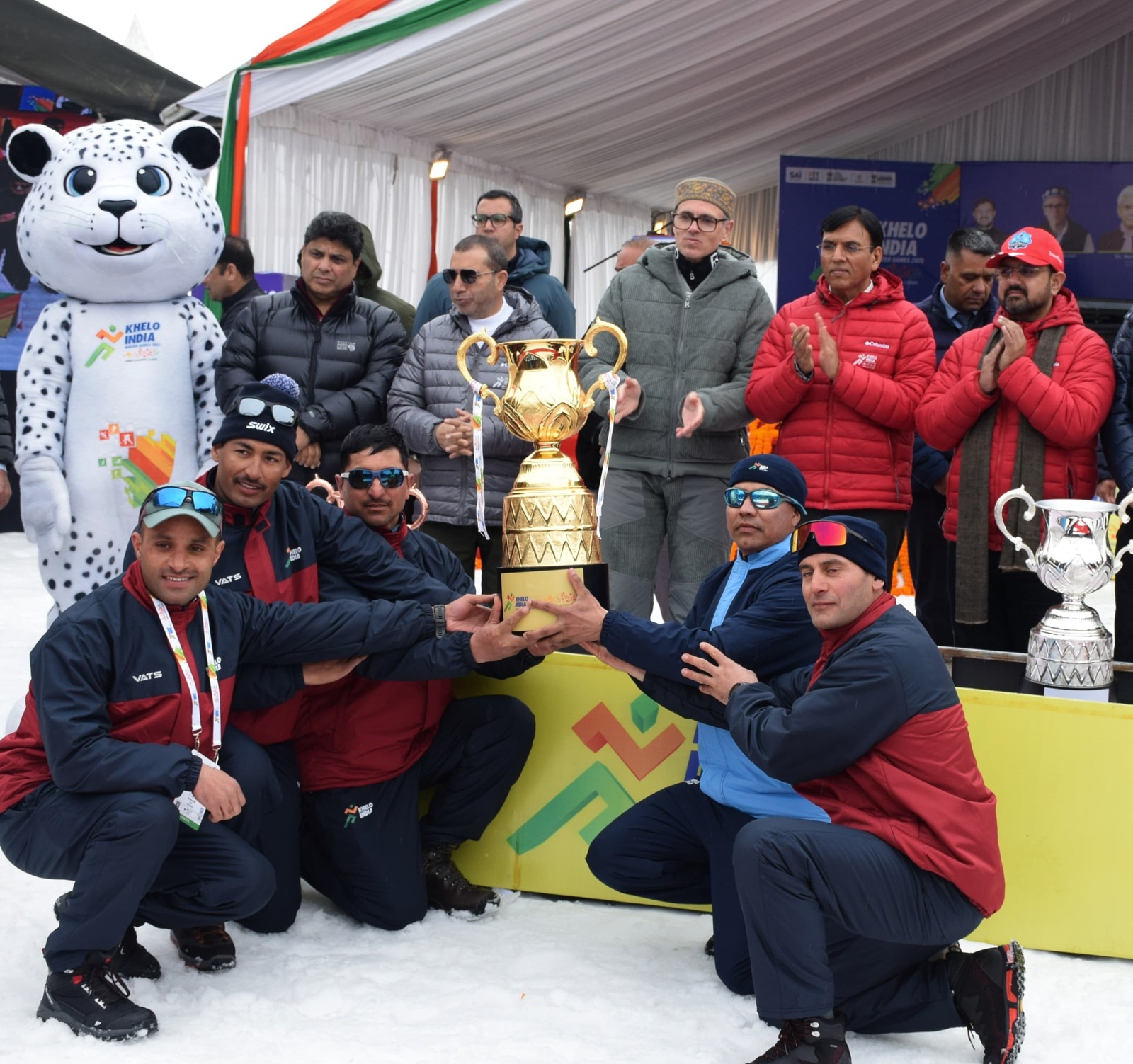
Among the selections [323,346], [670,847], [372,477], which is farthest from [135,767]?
[323,346]

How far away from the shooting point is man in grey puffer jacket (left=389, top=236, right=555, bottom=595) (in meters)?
4.55

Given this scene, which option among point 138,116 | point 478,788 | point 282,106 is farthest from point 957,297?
point 138,116

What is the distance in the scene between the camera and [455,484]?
4.62m

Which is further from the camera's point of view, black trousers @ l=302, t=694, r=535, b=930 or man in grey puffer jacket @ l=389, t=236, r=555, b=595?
man in grey puffer jacket @ l=389, t=236, r=555, b=595

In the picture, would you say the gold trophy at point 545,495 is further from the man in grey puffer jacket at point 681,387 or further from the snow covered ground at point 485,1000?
the man in grey puffer jacket at point 681,387

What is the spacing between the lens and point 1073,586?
3.60 meters

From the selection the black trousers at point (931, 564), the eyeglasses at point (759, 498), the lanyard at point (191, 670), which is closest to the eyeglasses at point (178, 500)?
the lanyard at point (191, 670)

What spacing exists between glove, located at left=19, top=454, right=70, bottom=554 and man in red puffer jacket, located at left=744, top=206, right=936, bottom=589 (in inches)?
85.1

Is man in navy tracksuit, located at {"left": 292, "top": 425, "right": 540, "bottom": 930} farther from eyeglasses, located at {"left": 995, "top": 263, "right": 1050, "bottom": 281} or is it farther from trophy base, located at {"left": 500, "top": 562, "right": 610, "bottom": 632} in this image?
eyeglasses, located at {"left": 995, "top": 263, "right": 1050, "bottom": 281}

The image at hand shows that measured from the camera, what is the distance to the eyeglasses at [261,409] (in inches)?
133

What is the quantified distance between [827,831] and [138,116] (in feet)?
23.5

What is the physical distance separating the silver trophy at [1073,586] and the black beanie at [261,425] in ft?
6.11

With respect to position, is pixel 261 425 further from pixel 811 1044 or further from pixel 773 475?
Answer: pixel 811 1044

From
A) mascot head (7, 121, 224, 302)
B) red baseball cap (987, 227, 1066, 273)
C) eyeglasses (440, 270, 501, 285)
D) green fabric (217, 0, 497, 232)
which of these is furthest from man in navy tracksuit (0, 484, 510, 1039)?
green fabric (217, 0, 497, 232)
